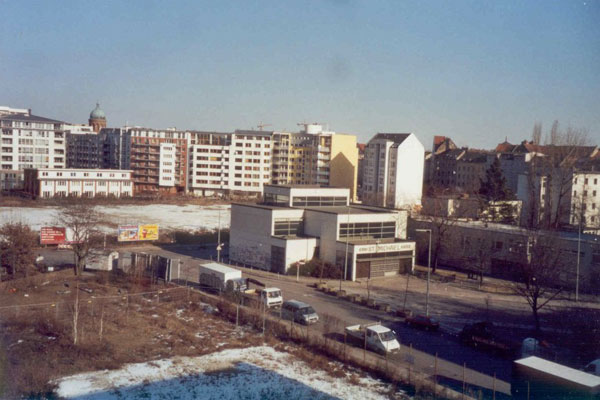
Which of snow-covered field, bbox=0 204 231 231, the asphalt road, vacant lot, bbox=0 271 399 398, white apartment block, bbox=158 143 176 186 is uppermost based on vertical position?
white apartment block, bbox=158 143 176 186

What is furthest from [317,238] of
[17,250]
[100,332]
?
[100,332]

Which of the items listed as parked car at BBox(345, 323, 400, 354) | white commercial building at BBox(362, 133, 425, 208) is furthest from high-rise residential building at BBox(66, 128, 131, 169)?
parked car at BBox(345, 323, 400, 354)

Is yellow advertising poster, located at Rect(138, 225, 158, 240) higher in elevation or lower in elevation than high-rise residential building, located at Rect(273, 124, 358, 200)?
lower

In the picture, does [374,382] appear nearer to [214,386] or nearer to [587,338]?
[214,386]

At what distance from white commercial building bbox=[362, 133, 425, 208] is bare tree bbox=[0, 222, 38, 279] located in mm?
28001

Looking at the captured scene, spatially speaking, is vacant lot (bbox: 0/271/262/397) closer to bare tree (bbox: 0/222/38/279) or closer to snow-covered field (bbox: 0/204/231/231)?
bare tree (bbox: 0/222/38/279)

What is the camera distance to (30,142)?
48875 mm

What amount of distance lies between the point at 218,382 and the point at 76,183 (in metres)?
37.1

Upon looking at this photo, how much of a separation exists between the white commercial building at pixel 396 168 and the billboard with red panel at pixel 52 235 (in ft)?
78.2

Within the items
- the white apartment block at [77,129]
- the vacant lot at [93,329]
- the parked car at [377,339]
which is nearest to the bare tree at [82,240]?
the vacant lot at [93,329]

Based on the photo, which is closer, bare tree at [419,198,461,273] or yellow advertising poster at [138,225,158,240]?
bare tree at [419,198,461,273]

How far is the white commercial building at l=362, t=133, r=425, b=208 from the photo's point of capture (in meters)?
43.0

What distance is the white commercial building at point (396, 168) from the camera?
4303 centimetres

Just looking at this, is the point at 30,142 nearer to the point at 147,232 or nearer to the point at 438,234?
the point at 147,232
